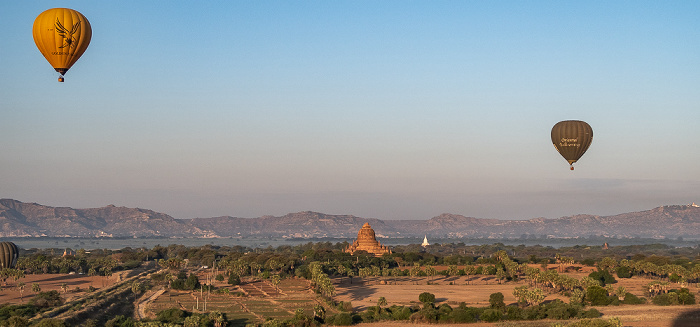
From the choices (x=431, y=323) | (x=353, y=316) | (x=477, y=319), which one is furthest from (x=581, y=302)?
(x=353, y=316)

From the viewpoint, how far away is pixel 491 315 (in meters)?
61.4

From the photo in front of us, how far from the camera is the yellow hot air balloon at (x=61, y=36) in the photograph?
49.6 m

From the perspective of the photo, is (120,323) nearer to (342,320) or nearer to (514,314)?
(342,320)

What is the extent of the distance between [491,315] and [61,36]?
38.8 meters

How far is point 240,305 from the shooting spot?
71.6 m

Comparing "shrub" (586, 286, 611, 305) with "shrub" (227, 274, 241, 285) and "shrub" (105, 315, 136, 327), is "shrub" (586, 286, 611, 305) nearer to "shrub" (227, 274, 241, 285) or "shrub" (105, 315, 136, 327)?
"shrub" (227, 274, 241, 285)

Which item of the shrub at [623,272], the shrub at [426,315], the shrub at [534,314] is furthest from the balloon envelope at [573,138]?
the shrub at [623,272]

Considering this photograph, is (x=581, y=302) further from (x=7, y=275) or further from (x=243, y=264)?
(x=7, y=275)

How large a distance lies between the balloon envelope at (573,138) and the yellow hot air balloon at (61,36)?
44.3 meters

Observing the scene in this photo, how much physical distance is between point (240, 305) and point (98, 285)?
29814 mm

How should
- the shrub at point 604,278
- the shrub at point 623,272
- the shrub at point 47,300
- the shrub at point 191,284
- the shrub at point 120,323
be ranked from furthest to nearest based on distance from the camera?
the shrub at point 623,272
the shrub at point 604,278
the shrub at point 191,284
the shrub at point 47,300
the shrub at point 120,323

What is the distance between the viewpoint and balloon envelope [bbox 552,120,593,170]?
71.8 metres

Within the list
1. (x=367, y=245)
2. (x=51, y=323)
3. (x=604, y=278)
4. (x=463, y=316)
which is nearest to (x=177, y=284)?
(x=51, y=323)

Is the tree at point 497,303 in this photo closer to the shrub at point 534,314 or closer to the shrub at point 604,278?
the shrub at point 534,314
